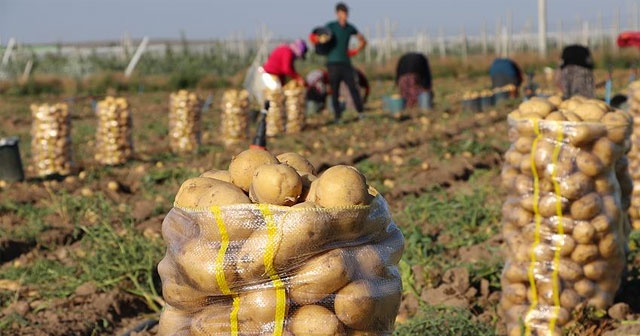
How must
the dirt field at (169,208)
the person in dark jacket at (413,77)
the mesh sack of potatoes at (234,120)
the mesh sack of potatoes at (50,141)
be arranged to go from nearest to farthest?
the dirt field at (169,208) → the mesh sack of potatoes at (50,141) → the mesh sack of potatoes at (234,120) → the person in dark jacket at (413,77)

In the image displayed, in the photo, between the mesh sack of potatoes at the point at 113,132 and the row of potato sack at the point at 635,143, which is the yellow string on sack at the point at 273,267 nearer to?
A: the row of potato sack at the point at 635,143

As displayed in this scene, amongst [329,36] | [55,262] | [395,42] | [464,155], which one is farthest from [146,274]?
[395,42]

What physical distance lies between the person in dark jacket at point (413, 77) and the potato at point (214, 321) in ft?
43.9

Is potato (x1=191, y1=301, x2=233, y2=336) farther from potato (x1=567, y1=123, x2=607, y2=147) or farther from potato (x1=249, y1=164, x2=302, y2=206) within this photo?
potato (x1=567, y1=123, x2=607, y2=147)

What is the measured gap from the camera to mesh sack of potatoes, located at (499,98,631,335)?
4141mm

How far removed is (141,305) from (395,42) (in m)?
38.9

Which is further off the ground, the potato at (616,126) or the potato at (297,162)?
the potato at (297,162)

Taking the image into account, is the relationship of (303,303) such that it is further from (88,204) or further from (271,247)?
(88,204)

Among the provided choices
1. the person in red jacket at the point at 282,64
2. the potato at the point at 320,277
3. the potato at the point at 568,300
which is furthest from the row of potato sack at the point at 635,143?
the person in red jacket at the point at 282,64

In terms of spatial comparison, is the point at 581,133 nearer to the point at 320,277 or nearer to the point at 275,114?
the point at 320,277

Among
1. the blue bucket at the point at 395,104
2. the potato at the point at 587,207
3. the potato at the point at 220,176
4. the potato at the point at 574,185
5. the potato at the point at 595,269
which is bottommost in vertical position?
the blue bucket at the point at 395,104

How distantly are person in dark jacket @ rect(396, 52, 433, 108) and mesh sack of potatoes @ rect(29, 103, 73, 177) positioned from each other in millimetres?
7271

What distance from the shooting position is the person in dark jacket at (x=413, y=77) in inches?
619

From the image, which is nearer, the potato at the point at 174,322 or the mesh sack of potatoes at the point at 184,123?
the potato at the point at 174,322
